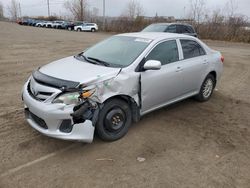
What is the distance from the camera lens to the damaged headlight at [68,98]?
10.7 feet

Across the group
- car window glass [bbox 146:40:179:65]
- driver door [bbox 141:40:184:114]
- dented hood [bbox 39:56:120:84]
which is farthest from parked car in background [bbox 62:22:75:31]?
dented hood [bbox 39:56:120:84]

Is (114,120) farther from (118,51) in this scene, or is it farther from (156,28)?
(156,28)

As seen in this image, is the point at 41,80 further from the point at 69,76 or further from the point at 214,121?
the point at 214,121

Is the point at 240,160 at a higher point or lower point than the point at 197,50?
lower

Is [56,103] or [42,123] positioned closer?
[56,103]

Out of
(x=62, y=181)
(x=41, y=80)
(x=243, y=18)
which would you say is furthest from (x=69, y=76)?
(x=243, y=18)

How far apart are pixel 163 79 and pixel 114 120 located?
3.90 ft

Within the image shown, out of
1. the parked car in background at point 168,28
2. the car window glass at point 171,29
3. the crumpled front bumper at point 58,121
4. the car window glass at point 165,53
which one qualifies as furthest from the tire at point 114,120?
the car window glass at point 171,29

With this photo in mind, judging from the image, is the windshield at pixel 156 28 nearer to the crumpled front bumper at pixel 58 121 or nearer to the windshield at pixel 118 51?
the windshield at pixel 118 51

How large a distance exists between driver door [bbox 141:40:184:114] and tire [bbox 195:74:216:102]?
88 centimetres

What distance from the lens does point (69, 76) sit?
3.53 m

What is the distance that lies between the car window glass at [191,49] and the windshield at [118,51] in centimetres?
94

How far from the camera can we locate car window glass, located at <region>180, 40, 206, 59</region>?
16.2 feet

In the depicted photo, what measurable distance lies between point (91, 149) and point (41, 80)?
123 centimetres
